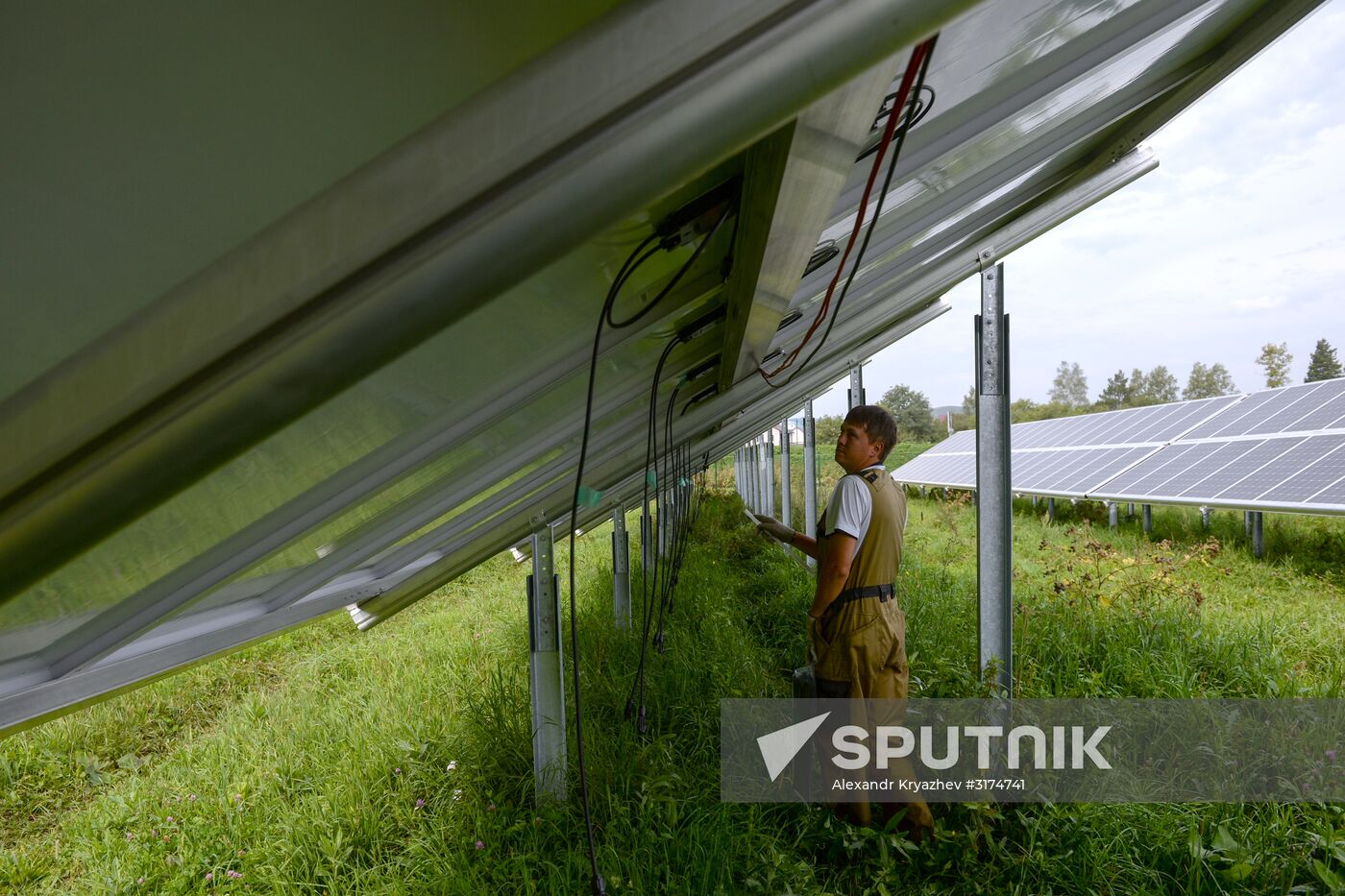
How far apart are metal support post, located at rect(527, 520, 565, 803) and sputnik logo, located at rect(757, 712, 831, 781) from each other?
0.91m

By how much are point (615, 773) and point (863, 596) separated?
124cm

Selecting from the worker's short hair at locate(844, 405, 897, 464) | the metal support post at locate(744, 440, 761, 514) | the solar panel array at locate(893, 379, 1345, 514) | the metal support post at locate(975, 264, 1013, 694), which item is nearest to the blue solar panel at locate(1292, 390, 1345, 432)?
the solar panel array at locate(893, 379, 1345, 514)

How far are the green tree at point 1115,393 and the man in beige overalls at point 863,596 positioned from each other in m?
53.2

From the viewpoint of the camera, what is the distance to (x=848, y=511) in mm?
2414

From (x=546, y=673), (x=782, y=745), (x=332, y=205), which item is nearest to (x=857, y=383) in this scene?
(x=782, y=745)

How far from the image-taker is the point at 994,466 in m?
2.92

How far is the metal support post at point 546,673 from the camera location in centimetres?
265

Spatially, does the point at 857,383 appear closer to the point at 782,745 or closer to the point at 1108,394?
the point at 782,745

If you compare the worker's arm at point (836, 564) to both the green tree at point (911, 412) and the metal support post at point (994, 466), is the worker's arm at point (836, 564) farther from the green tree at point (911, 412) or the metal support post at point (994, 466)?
the green tree at point (911, 412)

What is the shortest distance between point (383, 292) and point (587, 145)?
12cm

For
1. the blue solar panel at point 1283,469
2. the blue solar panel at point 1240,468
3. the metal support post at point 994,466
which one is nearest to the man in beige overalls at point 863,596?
the metal support post at point 994,466

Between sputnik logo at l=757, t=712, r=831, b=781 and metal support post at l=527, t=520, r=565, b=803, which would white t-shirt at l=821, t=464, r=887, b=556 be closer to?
sputnik logo at l=757, t=712, r=831, b=781

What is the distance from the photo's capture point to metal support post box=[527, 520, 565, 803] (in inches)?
104

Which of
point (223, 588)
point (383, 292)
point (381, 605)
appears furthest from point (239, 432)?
point (381, 605)
